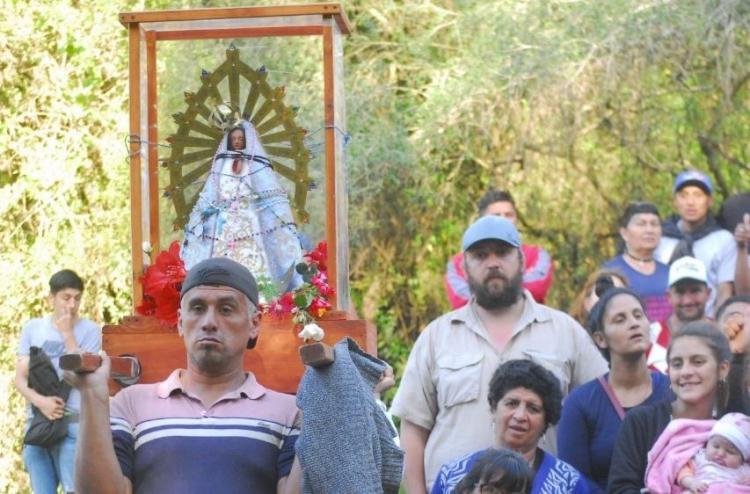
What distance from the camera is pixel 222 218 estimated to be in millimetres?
7039

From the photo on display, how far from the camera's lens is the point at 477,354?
24.6 feet

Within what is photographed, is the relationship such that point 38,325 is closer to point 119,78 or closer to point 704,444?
point 119,78

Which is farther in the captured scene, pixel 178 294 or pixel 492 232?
pixel 492 232

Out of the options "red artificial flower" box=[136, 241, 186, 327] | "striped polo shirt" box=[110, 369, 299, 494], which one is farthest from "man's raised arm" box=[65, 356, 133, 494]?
"red artificial flower" box=[136, 241, 186, 327]

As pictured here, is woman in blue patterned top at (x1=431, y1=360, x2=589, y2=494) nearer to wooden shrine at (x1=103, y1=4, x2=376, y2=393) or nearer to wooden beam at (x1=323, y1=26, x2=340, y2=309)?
wooden shrine at (x1=103, y1=4, x2=376, y2=393)

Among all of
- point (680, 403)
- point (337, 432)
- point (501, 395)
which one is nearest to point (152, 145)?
point (501, 395)

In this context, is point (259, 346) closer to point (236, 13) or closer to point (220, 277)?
point (220, 277)

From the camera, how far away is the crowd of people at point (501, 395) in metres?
4.88

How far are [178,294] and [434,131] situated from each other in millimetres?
6171

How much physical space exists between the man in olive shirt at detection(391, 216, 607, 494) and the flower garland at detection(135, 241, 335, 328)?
39.0 inches

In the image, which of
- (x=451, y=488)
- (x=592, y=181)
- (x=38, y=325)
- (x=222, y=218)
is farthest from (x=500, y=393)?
(x=592, y=181)

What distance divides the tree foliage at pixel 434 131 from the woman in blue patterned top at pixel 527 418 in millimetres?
5239

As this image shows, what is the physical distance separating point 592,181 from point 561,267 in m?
0.73

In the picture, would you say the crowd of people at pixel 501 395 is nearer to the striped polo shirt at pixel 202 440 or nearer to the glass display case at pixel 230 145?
the striped polo shirt at pixel 202 440
